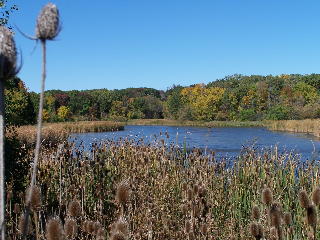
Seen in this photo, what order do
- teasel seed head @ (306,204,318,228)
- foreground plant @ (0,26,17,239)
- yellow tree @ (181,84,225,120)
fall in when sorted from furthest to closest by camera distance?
yellow tree @ (181,84,225,120) → teasel seed head @ (306,204,318,228) → foreground plant @ (0,26,17,239)

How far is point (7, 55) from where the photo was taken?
108 centimetres

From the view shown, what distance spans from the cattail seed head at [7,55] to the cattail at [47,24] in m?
0.08

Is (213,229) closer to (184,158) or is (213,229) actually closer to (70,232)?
(70,232)

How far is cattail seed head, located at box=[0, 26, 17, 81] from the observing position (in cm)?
102

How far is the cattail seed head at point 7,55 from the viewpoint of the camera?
3.36ft

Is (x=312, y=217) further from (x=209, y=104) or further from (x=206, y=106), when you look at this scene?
(x=209, y=104)

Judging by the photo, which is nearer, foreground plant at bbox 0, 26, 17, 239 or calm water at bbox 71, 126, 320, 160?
foreground plant at bbox 0, 26, 17, 239

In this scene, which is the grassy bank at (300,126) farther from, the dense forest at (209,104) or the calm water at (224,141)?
the dense forest at (209,104)

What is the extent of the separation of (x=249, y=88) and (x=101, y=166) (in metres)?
76.5

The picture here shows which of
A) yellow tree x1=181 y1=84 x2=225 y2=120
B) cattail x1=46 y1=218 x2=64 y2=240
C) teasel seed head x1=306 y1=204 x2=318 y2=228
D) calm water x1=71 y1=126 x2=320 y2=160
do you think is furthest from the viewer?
yellow tree x1=181 y1=84 x2=225 y2=120

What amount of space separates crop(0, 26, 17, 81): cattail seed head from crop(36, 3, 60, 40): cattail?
0.25 feet

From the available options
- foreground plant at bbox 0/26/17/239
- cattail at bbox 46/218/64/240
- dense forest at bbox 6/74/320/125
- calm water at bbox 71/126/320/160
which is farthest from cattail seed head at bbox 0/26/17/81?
dense forest at bbox 6/74/320/125

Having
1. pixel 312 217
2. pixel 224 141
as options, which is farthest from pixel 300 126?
pixel 312 217

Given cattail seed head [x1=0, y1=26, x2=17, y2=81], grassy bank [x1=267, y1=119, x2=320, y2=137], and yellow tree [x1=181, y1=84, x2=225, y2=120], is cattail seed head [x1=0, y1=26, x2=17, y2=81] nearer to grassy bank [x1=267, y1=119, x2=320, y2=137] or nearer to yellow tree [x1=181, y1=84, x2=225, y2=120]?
grassy bank [x1=267, y1=119, x2=320, y2=137]
